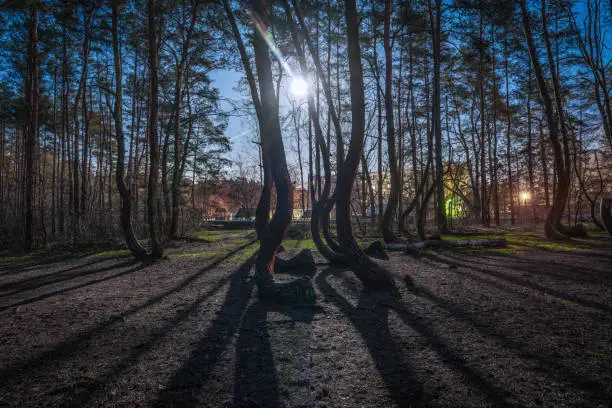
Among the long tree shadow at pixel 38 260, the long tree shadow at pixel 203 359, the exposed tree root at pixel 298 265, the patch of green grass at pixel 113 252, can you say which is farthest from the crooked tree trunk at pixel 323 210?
the long tree shadow at pixel 38 260

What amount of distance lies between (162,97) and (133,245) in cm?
953

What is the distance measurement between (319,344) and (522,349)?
5.91 ft

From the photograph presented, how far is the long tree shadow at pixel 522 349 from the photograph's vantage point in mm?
1893

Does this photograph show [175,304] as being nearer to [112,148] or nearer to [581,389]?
[581,389]

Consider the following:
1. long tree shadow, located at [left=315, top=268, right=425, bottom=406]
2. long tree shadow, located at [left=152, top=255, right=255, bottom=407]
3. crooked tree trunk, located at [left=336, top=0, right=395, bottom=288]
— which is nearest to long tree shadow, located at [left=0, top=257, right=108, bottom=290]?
long tree shadow, located at [left=152, top=255, right=255, bottom=407]

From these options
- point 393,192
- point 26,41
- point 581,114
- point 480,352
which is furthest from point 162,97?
point 581,114

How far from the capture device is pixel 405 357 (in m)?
2.48

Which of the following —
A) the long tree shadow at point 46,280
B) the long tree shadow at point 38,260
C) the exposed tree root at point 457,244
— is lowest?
the long tree shadow at point 46,280

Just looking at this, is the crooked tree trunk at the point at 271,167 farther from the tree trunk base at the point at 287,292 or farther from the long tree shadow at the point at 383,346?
the long tree shadow at the point at 383,346

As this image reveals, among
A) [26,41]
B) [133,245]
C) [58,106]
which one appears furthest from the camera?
[58,106]

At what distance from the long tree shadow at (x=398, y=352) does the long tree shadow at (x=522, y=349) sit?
0.35 metres

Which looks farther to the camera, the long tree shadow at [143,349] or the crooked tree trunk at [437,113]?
the crooked tree trunk at [437,113]

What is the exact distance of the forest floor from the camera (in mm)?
1954

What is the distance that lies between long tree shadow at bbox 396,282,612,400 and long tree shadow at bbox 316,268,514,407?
13.9 inches
